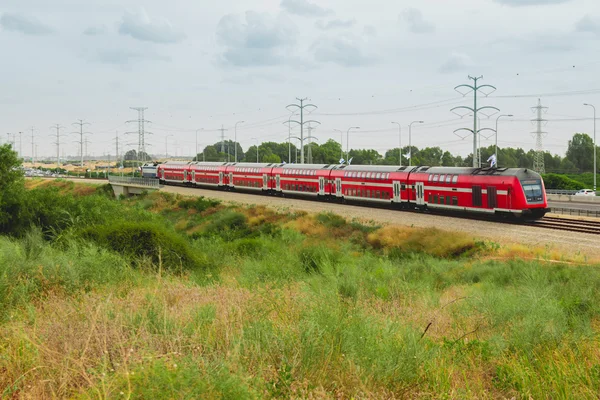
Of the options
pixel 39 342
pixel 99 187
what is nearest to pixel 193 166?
pixel 99 187

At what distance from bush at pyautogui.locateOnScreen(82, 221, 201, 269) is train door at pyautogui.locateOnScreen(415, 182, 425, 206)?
957 inches

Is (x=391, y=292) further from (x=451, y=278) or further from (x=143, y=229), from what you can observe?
(x=143, y=229)

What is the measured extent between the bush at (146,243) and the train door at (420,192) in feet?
79.7

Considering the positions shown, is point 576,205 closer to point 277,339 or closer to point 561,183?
point 561,183

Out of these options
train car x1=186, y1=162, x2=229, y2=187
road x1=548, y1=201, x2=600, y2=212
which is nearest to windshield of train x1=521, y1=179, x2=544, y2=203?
road x1=548, y1=201, x2=600, y2=212

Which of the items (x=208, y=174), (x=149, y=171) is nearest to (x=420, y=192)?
(x=208, y=174)

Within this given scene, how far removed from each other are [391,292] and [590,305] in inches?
188

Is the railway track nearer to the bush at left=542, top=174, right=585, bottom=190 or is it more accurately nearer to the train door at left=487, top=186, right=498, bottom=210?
the train door at left=487, top=186, right=498, bottom=210

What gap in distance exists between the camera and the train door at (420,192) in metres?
44.2

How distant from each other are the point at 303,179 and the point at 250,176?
1171cm

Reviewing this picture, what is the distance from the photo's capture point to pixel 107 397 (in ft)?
20.4

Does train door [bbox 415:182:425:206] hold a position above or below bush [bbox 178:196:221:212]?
above

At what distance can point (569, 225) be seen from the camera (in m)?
35.5

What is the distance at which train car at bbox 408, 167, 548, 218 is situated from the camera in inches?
1419
